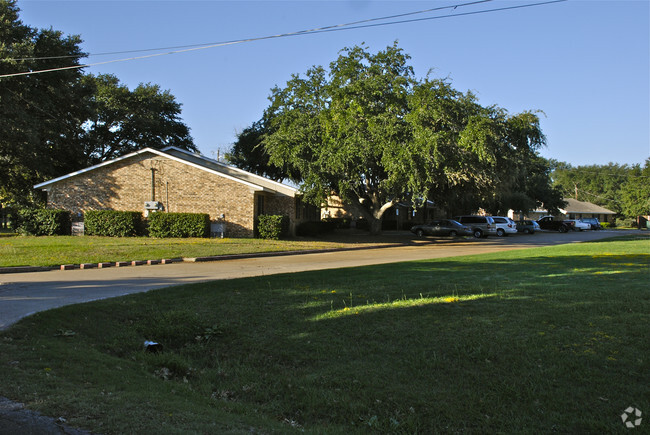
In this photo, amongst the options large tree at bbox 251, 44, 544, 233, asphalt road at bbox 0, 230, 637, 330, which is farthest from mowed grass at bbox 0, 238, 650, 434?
large tree at bbox 251, 44, 544, 233

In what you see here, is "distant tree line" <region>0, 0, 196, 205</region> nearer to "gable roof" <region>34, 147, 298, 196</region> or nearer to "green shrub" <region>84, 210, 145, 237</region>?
"gable roof" <region>34, 147, 298, 196</region>

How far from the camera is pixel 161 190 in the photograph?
2844 cm

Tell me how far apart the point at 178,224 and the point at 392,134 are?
13.1m

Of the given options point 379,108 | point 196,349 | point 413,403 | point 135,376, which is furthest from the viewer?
point 379,108

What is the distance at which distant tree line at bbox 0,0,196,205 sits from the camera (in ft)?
89.5

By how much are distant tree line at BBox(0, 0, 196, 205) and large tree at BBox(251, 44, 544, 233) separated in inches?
536

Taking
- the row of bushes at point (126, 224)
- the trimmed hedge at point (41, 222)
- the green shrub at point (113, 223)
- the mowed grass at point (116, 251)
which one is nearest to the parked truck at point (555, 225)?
the row of bushes at point (126, 224)

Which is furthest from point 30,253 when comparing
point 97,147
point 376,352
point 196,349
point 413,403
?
point 97,147

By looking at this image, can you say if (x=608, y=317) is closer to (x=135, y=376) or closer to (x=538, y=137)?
(x=135, y=376)

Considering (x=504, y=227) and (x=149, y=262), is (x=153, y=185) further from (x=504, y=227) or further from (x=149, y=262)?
(x=504, y=227)

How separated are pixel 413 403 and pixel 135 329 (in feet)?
14.8

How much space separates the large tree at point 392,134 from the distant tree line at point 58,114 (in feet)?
44.7

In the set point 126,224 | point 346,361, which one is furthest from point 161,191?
point 346,361

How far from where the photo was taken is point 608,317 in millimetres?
6402
